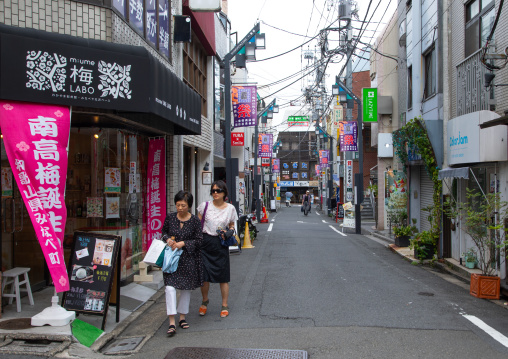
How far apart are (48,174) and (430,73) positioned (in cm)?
1234

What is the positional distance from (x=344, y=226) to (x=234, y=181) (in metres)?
10.8

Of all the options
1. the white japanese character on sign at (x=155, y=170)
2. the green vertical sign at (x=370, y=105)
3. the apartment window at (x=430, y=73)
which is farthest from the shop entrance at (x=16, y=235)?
the green vertical sign at (x=370, y=105)

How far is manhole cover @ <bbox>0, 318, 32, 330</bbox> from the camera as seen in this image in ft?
18.9

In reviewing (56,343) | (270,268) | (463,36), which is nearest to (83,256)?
(56,343)

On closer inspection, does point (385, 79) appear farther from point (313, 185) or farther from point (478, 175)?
point (313, 185)

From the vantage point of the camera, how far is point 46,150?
568 cm

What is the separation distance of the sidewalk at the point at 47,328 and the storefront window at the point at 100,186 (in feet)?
3.61

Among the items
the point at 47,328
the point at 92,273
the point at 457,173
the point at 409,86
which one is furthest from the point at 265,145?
the point at 47,328

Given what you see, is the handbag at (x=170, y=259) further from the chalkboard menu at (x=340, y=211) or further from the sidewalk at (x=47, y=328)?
the chalkboard menu at (x=340, y=211)

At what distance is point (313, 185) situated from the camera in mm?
84375

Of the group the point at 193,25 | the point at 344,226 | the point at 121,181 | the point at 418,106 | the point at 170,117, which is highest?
the point at 193,25

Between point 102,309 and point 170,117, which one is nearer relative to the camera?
point 102,309

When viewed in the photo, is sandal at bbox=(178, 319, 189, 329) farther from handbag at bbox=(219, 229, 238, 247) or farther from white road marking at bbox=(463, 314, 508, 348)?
white road marking at bbox=(463, 314, 508, 348)

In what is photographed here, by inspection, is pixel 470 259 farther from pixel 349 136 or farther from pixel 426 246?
pixel 349 136
